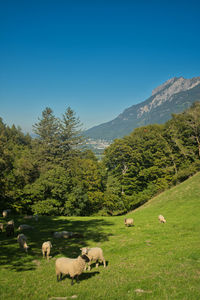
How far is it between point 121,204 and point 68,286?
150ft

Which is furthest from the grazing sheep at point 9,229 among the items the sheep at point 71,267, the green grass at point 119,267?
the sheep at point 71,267

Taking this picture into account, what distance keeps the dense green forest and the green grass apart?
20.5m

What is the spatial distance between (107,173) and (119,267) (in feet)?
160

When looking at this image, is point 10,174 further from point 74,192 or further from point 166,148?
point 166,148

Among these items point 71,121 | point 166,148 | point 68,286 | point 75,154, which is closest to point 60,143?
point 75,154

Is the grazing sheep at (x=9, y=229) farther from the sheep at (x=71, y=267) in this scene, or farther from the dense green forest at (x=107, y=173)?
the dense green forest at (x=107, y=173)

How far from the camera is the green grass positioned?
29.9ft

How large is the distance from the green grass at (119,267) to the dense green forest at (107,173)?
20.5m

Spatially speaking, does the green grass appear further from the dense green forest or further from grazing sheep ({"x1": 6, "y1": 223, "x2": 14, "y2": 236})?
the dense green forest

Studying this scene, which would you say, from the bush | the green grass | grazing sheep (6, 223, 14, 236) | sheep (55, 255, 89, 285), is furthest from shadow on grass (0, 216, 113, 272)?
the bush

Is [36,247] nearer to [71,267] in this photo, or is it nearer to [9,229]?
[9,229]

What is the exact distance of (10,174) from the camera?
46.3 m

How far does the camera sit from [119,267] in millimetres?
12766

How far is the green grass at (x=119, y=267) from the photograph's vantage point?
910 centimetres
